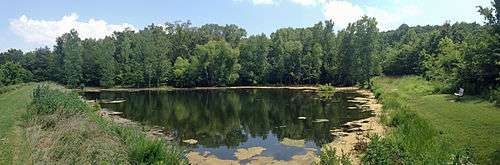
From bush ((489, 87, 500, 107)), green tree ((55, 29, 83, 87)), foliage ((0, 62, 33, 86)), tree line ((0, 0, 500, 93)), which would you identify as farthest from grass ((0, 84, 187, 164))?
green tree ((55, 29, 83, 87))

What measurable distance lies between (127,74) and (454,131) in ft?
276

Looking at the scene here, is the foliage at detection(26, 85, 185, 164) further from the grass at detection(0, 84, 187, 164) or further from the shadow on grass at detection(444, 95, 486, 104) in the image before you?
the shadow on grass at detection(444, 95, 486, 104)

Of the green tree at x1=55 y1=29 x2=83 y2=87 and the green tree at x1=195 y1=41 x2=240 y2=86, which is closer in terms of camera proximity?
the green tree at x1=195 y1=41 x2=240 y2=86

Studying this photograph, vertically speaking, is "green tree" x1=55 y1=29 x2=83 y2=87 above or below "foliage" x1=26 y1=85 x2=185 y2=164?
above

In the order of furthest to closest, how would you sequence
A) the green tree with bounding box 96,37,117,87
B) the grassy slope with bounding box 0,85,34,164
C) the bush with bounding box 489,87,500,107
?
the green tree with bounding box 96,37,117,87
the bush with bounding box 489,87,500,107
the grassy slope with bounding box 0,85,34,164

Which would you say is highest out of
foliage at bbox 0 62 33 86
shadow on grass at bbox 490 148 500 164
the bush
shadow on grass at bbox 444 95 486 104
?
foliage at bbox 0 62 33 86

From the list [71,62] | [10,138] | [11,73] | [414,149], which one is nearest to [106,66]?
[71,62]

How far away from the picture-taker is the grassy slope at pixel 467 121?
63.8 feet

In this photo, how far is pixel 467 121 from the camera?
25.4 meters

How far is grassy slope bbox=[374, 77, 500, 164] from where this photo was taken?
19.4 metres

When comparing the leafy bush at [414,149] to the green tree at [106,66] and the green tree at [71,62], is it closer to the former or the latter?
the green tree at [106,66]

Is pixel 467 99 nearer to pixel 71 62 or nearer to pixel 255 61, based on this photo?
pixel 255 61

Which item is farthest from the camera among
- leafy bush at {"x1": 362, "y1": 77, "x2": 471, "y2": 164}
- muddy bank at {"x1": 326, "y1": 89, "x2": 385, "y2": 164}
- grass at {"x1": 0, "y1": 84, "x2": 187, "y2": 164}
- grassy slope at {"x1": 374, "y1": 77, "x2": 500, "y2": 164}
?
muddy bank at {"x1": 326, "y1": 89, "x2": 385, "y2": 164}

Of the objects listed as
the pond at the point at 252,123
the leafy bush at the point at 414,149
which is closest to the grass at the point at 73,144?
the pond at the point at 252,123
